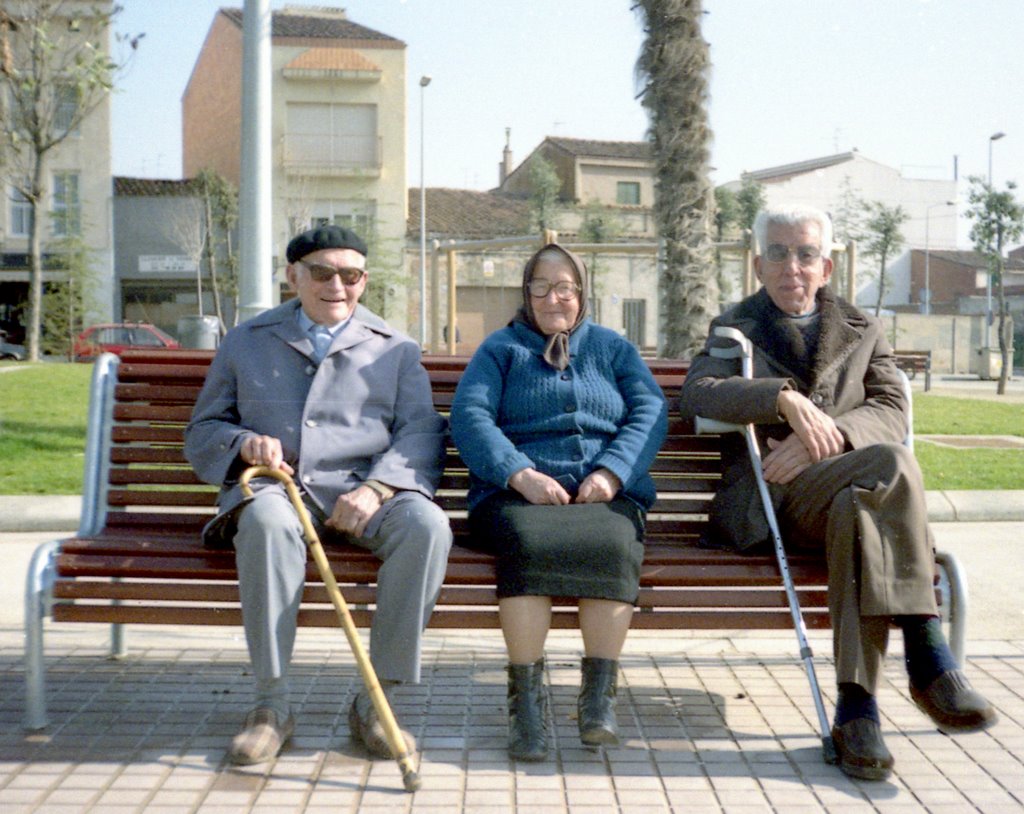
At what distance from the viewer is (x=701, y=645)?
474cm

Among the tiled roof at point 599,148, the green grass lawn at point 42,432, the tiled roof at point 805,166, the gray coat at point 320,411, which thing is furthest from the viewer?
the tiled roof at point 805,166

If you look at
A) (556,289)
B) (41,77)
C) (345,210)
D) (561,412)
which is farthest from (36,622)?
(345,210)

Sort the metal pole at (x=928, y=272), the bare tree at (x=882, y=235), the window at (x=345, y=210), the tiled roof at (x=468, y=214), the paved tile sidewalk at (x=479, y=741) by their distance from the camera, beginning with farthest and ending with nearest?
the metal pole at (x=928, y=272) < the tiled roof at (x=468, y=214) < the window at (x=345, y=210) < the bare tree at (x=882, y=235) < the paved tile sidewalk at (x=479, y=741)

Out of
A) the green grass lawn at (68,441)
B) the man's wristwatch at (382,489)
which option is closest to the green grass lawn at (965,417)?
the green grass lawn at (68,441)

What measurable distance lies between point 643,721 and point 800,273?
1.53 metres

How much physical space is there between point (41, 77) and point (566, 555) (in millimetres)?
18104

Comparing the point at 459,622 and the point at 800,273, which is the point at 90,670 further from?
the point at 800,273

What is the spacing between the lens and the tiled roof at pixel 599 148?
52.7 meters

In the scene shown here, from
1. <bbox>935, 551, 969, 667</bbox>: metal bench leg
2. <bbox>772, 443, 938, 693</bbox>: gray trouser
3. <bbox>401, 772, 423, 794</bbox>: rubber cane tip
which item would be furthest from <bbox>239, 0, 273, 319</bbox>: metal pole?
<bbox>935, 551, 969, 667</bbox>: metal bench leg

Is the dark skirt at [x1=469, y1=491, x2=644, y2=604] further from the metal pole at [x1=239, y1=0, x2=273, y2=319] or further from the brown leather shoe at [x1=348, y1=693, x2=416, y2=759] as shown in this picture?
the metal pole at [x1=239, y1=0, x2=273, y2=319]

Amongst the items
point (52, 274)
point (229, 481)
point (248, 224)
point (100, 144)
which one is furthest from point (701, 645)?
point (100, 144)

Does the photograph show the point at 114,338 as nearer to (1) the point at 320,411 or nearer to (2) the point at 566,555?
(1) the point at 320,411

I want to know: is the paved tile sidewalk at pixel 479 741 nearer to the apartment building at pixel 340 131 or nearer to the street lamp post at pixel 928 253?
the apartment building at pixel 340 131

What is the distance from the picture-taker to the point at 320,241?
3.96m
